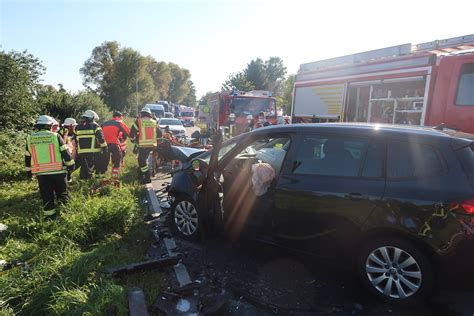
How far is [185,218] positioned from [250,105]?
931 centimetres

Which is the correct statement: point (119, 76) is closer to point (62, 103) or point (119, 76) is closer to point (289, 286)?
point (62, 103)

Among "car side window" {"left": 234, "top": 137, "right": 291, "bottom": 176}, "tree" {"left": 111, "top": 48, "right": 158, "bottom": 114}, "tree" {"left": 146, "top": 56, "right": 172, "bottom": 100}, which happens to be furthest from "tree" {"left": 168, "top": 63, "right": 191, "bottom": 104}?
"car side window" {"left": 234, "top": 137, "right": 291, "bottom": 176}

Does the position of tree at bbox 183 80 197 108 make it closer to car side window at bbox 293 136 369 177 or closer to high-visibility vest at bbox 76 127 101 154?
high-visibility vest at bbox 76 127 101 154

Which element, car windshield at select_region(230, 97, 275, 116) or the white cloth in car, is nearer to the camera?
the white cloth in car

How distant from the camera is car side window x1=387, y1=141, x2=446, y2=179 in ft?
9.16

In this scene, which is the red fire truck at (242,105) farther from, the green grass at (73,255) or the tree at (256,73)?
the tree at (256,73)

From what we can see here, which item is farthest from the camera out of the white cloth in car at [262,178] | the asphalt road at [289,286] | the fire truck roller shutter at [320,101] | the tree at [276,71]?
the tree at [276,71]

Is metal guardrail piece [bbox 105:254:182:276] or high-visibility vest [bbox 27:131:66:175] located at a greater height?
high-visibility vest [bbox 27:131:66:175]

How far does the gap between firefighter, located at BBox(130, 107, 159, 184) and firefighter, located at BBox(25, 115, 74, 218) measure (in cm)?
240

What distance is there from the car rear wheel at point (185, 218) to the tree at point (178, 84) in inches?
2980

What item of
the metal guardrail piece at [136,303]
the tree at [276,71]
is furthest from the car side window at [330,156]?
the tree at [276,71]

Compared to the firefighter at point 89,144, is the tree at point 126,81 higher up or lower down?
higher up

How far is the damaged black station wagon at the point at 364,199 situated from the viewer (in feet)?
8.85

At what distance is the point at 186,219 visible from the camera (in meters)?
4.46
